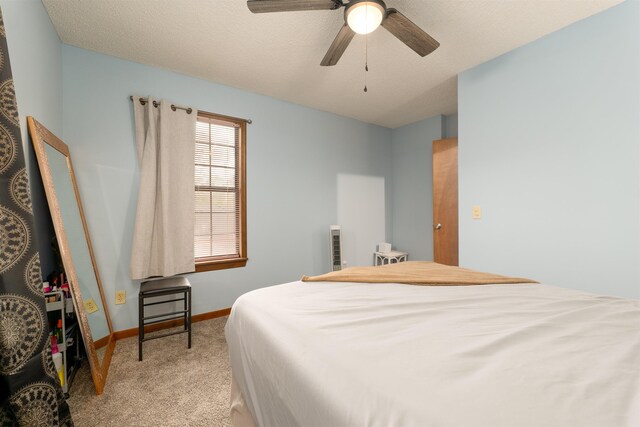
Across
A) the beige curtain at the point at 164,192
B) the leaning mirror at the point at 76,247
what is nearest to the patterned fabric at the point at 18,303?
the leaning mirror at the point at 76,247

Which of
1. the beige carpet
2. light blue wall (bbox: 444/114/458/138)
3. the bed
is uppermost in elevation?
light blue wall (bbox: 444/114/458/138)

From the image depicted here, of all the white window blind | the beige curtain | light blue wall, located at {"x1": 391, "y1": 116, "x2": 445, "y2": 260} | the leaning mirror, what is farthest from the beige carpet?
light blue wall, located at {"x1": 391, "y1": 116, "x2": 445, "y2": 260}

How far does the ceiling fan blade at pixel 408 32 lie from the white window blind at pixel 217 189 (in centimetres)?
199

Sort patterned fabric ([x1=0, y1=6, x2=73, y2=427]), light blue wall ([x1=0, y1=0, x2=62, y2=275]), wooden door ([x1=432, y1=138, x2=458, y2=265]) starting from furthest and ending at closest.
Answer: wooden door ([x1=432, y1=138, x2=458, y2=265])
light blue wall ([x1=0, y1=0, x2=62, y2=275])
patterned fabric ([x1=0, y1=6, x2=73, y2=427])

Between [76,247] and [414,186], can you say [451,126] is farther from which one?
[76,247]

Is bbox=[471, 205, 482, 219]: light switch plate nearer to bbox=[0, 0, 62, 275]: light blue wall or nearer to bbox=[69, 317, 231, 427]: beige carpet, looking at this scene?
bbox=[69, 317, 231, 427]: beige carpet

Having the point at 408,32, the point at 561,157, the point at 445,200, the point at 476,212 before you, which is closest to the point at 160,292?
the point at 408,32

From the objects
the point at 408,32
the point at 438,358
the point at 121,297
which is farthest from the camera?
the point at 121,297

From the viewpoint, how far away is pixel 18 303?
3.35 ft

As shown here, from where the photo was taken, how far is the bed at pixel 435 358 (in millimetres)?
581

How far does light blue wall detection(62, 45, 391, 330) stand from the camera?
2.30 metres

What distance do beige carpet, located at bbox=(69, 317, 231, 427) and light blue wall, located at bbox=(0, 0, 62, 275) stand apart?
86 centimetres

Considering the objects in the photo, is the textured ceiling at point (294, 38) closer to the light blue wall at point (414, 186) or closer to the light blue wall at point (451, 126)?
the light blue wall at point (451, 126)

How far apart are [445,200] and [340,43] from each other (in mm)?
2404
